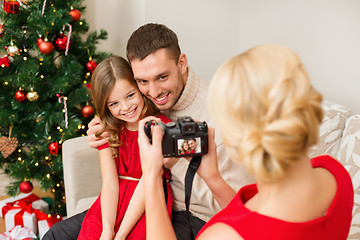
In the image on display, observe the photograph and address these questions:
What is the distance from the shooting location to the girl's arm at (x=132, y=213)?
1297 millimetres

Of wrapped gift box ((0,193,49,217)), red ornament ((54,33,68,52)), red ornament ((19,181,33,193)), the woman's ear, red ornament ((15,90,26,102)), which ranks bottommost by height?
wrapped gift box ((0,193,49,217))

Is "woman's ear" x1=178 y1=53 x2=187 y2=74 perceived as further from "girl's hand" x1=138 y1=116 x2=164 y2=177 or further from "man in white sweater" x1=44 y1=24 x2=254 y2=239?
"girl's hand" x1=138 y1=116 x2=164 y2=177

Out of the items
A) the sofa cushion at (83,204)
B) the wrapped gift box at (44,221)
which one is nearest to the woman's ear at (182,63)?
the sofa cushion at (83,204)

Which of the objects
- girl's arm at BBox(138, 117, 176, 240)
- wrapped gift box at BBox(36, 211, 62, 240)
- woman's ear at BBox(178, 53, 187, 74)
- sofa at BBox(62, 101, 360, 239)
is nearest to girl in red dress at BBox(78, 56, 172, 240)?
woman's ear at BBox(178, 53, 187, 74)

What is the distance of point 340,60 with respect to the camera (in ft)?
5.82

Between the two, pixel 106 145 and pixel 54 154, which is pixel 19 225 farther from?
pixel 106 145

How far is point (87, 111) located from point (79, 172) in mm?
515

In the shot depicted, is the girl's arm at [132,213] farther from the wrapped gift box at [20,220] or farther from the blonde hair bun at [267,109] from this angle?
the wrapped gift box at [20,220]

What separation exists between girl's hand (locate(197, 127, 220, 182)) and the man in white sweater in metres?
0.27

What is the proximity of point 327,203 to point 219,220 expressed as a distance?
0.22 m

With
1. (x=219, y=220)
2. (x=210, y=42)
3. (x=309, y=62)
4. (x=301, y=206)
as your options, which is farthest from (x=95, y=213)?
(x=210, y=42)

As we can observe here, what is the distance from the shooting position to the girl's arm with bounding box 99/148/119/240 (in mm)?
1336

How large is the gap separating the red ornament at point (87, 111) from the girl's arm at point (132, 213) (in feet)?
3.28

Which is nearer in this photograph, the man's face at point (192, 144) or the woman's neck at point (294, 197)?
the woman's neck at point (294, 197)
